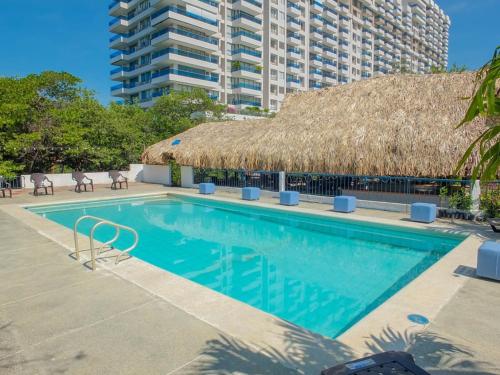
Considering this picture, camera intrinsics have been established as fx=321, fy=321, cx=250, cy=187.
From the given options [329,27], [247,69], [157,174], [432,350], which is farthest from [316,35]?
[432,350]

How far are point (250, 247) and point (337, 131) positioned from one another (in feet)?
25.2

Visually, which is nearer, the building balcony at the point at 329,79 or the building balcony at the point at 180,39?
the building balcony at the point at 180,39

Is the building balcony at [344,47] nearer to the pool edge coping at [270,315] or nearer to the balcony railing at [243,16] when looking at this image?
the balcony railing at [243,16]

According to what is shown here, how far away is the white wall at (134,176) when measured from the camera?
21.1 meters

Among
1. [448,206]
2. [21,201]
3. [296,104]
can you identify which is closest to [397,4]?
[296,104]

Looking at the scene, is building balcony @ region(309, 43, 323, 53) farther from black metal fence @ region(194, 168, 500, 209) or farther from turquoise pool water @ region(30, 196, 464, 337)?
turquoise pool water @ region(30, 196, 464, 337)

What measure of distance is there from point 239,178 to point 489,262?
14630mm

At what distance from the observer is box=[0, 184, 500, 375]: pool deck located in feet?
10.6

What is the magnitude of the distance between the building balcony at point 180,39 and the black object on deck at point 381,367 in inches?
1934

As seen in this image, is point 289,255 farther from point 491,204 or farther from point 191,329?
point 491,204

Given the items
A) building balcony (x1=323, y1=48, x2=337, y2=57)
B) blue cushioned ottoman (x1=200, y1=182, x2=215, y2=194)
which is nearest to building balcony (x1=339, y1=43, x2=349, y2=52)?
building balcony (x1=323, y1=48, x2=337, y2=57)

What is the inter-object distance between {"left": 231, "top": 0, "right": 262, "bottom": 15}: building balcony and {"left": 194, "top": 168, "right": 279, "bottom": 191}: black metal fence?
136 feet

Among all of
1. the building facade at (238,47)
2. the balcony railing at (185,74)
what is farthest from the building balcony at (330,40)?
the balcony railing at (185,74)

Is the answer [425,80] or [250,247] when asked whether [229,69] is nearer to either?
[425,80]
